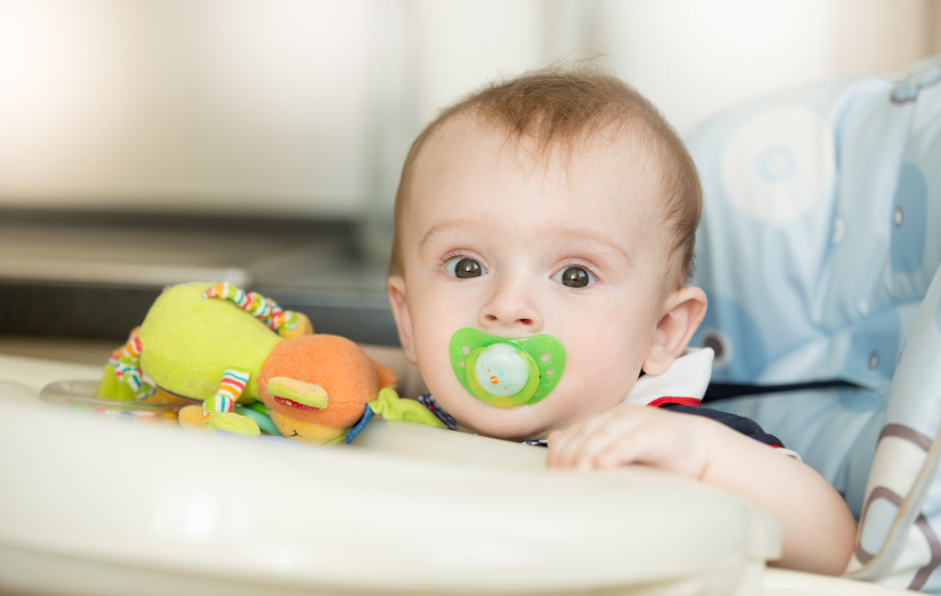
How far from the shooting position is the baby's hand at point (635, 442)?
460 millimetres

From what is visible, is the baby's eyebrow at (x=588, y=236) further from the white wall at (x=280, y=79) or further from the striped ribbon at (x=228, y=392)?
the white wall at (x=280, y=79)

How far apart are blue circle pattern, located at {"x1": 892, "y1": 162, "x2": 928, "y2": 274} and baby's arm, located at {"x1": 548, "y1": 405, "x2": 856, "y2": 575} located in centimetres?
30

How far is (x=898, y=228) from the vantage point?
2.51 ft

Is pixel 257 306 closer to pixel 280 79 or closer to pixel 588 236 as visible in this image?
pixel 588 236

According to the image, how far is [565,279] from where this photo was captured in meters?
0.62

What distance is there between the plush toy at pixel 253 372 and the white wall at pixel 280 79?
0.97 meters

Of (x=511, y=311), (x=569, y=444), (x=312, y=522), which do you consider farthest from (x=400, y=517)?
(x=511, y=311)

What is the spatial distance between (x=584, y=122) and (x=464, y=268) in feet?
0.50

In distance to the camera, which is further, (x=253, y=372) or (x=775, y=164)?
(x=775, y=164)

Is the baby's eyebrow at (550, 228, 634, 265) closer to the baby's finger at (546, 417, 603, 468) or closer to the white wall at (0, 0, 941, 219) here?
the baby's finger at (546, 417, 603, 468)

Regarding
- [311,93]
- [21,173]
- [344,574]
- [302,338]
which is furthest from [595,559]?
[21,173]

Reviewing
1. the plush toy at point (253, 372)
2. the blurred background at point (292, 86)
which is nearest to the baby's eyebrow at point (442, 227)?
the plush toy at point (253, 372)

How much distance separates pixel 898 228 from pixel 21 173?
1.78 metres

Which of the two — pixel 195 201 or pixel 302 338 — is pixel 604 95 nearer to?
pixel 302 338
